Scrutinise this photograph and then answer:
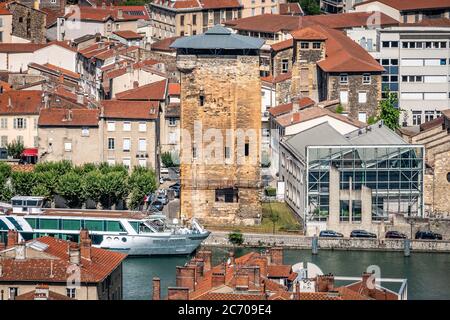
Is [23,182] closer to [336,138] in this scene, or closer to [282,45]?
[336,138]

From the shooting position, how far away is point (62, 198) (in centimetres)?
4503

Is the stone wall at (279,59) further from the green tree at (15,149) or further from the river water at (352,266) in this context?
the river water at (352,266)

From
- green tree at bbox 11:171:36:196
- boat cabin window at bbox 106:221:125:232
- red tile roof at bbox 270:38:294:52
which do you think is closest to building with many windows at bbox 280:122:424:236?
boat cabin window at bbox 106:221:125:232

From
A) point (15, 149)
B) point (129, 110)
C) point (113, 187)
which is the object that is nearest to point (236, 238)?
point (113, 187)

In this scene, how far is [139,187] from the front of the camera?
44219mm

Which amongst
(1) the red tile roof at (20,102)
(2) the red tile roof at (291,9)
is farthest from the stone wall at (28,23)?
(1) the red tile roof at (20,102)

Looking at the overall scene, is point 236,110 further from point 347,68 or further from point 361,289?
point 361,289

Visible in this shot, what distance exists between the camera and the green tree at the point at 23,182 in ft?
146

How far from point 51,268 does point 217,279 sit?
390cm

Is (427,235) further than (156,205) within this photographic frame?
No

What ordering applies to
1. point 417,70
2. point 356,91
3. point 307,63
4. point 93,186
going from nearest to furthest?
point 93,186 → point 356,91 → point 307,63 → point 417,70

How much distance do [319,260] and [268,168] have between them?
10.1 meters

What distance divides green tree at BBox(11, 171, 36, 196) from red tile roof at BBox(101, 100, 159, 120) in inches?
149

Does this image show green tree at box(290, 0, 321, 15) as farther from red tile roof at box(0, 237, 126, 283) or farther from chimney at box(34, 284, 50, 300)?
chimney at box(34, 284, 50, 300)
